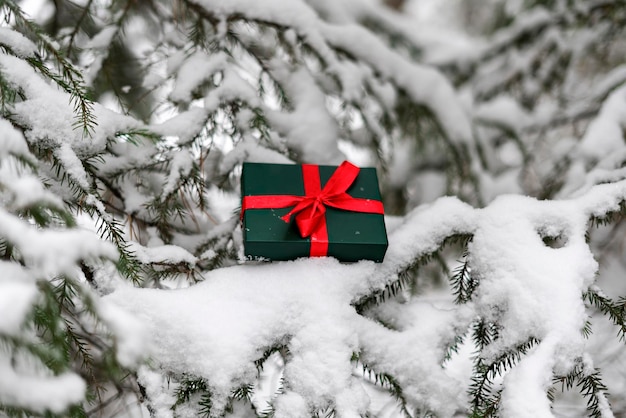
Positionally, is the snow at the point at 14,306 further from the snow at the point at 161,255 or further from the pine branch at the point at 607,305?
the pine branch at the point at 607,305

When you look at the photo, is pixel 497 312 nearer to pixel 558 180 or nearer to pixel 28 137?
pixel 558 180

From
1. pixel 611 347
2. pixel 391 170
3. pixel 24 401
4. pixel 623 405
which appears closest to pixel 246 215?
pixel 24 401

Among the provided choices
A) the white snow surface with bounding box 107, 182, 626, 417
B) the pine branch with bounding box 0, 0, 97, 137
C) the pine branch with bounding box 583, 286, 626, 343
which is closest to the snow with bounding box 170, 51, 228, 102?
the pine branch with bounding box 0, 0, 97, 137

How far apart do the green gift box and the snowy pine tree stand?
62mm

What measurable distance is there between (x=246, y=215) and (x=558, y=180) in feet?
4.37

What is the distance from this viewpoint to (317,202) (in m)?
1.20

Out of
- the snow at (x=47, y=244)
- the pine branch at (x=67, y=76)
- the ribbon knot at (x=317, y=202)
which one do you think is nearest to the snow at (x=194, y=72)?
the pine branch at (x=67, y=76)

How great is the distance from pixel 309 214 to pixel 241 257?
262 millimetres

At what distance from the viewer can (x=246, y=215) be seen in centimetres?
117

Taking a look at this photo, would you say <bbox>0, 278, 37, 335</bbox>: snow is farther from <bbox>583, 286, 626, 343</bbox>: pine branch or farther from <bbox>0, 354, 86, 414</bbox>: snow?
<bbox>583, 286, 626, 343</bbox>: pine branch

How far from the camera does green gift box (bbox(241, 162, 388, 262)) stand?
1.16 metres

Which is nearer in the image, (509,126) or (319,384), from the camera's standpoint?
(319,384)

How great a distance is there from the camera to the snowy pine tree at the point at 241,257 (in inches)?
32.7

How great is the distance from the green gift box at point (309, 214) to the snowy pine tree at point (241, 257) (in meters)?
0.06
